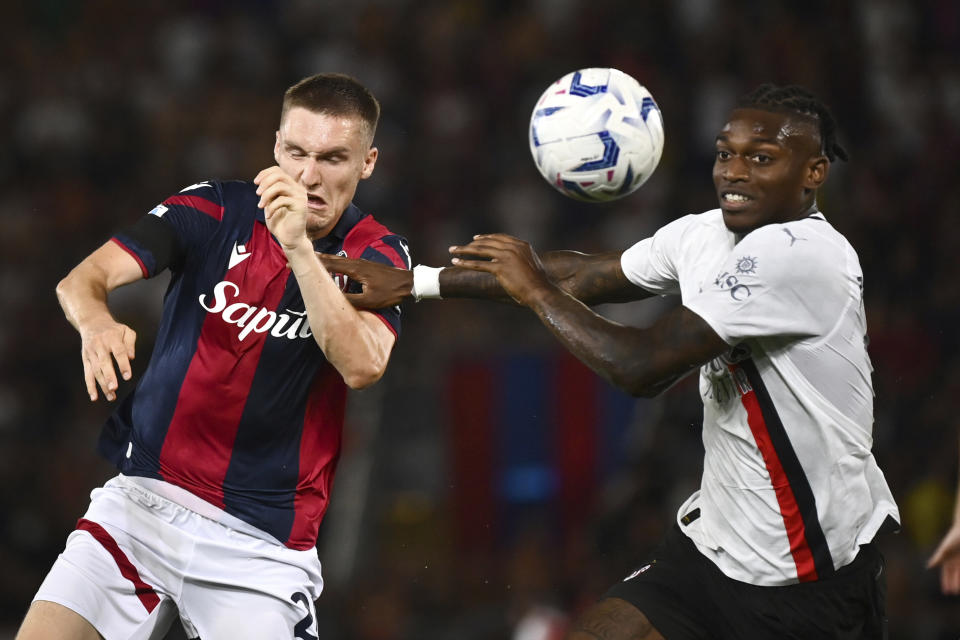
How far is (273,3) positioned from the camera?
11.8 m

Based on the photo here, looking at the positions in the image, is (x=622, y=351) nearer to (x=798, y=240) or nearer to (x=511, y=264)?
(x=511, y=264)

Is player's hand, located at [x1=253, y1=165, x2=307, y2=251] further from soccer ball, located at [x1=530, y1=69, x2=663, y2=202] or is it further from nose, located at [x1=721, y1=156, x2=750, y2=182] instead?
nose, located at [x1=721, y1=156, x2=750, y2=182]

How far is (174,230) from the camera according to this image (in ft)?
13.8

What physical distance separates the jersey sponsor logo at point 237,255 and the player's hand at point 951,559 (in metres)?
2.63

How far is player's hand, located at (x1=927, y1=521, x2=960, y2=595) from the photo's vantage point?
4273mm

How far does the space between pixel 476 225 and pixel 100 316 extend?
6553mm

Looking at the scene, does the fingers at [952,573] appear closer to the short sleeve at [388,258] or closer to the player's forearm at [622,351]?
the player's forearm at [622,351]

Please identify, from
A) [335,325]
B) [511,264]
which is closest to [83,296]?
[335,325]

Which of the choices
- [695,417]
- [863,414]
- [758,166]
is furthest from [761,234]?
[695,417]

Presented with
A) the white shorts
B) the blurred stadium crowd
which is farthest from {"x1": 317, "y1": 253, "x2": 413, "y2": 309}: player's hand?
the blurred stadium crowd

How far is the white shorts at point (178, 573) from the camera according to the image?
4.00 meters

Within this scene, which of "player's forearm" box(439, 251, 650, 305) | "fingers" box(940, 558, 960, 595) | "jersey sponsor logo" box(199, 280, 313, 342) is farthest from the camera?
"player's forearm" box(439, 251, 650, 305)

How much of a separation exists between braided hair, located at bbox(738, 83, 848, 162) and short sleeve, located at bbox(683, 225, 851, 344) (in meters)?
0.47

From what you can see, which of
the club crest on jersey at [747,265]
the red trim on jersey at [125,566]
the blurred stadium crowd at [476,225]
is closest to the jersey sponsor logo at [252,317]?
the red trim on jersey at [125,566]
